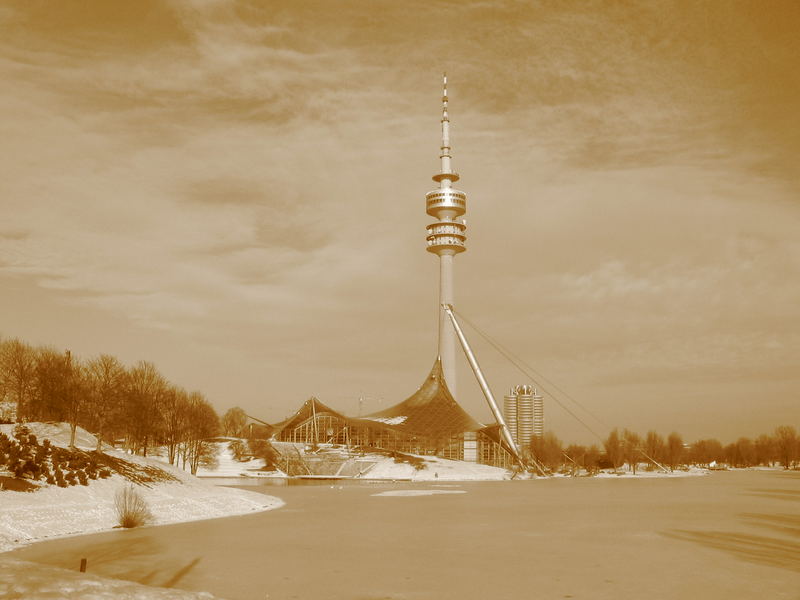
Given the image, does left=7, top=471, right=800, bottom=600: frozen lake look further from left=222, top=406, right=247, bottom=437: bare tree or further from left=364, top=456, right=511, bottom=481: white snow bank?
left=222, top=406, right=247, bottom=437: bare tree

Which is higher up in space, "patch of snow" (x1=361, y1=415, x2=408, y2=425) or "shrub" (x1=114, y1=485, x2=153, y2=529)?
"patch of snow" (x1=361, y1=415, x2=408, y2=425)

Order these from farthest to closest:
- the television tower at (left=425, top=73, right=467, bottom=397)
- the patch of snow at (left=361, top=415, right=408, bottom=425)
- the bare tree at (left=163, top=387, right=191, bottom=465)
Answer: the television tower at (left=425, top=73, right=467, bottom=397) → the patch of snow at (left=361, top=415, right=408, bottom=425) → the bare tree at (left=163, top=387, right=191, bottom=465)

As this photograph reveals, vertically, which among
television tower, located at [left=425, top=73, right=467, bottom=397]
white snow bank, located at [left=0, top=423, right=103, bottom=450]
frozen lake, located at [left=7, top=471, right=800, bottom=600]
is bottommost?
frozen lake, located at [left=7, top=471, right=800, bottom=600]

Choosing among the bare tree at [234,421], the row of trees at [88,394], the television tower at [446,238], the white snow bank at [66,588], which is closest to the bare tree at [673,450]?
the television tower at [446,238]

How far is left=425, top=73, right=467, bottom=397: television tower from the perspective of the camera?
16612cm

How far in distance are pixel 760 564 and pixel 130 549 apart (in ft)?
61.3

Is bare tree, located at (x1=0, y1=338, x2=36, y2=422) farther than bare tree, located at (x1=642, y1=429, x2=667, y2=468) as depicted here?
No

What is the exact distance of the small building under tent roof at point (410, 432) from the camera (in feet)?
422

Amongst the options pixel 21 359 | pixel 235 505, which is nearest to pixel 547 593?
pixel 235 505

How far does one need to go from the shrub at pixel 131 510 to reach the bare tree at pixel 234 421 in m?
128

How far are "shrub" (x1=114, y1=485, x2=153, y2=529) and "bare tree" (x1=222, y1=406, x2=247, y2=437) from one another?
5045 inches

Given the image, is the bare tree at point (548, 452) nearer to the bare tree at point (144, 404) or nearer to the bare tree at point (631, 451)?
the bare tree at point (631, 451)

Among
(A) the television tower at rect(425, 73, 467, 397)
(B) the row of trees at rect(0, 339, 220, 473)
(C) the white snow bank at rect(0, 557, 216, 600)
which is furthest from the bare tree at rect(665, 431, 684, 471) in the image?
(C) the white snow bank at rect(0, 557, 216, 600)

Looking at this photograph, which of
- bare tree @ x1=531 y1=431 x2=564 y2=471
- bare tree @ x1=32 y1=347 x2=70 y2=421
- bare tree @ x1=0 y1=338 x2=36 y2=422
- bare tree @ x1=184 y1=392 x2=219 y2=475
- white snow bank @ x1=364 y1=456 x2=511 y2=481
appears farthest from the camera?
bare tree @ x1=531 y1=431 x2=564 y2=471
